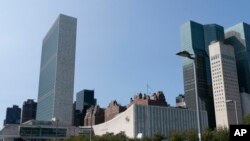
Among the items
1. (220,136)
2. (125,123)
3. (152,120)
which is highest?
(152,120)

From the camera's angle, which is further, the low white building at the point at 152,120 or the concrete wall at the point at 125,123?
the concrete wall at the point at 125,123

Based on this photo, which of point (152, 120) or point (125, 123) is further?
point (125, 123)

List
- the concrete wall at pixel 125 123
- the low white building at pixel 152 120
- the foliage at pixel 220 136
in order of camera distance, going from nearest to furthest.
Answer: the foliage at pixel 220 136 → the low white building at pixel 152 120 → the concrete wall at pixel 125 123

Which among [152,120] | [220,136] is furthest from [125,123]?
[220,136]

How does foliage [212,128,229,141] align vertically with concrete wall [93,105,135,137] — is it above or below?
below

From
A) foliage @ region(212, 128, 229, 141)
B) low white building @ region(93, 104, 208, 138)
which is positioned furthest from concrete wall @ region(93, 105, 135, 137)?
foliage @ region(212, 128, 229, 141)

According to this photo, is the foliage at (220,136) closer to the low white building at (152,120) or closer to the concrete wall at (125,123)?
the low white building at (152,120)

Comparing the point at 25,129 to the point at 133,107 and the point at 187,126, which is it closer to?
the point at 133,107

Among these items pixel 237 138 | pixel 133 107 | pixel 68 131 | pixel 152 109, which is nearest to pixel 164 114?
pixel 152 109

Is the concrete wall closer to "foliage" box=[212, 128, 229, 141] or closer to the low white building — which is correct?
the low white building

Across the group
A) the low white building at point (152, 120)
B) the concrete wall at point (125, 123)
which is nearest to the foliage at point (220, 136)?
the low white building at point (152, 120)

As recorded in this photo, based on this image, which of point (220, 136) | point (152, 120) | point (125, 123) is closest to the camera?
point (220, 136)

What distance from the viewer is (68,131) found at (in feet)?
568

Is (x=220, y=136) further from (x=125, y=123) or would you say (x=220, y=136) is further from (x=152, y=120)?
(x=125, y=123)
